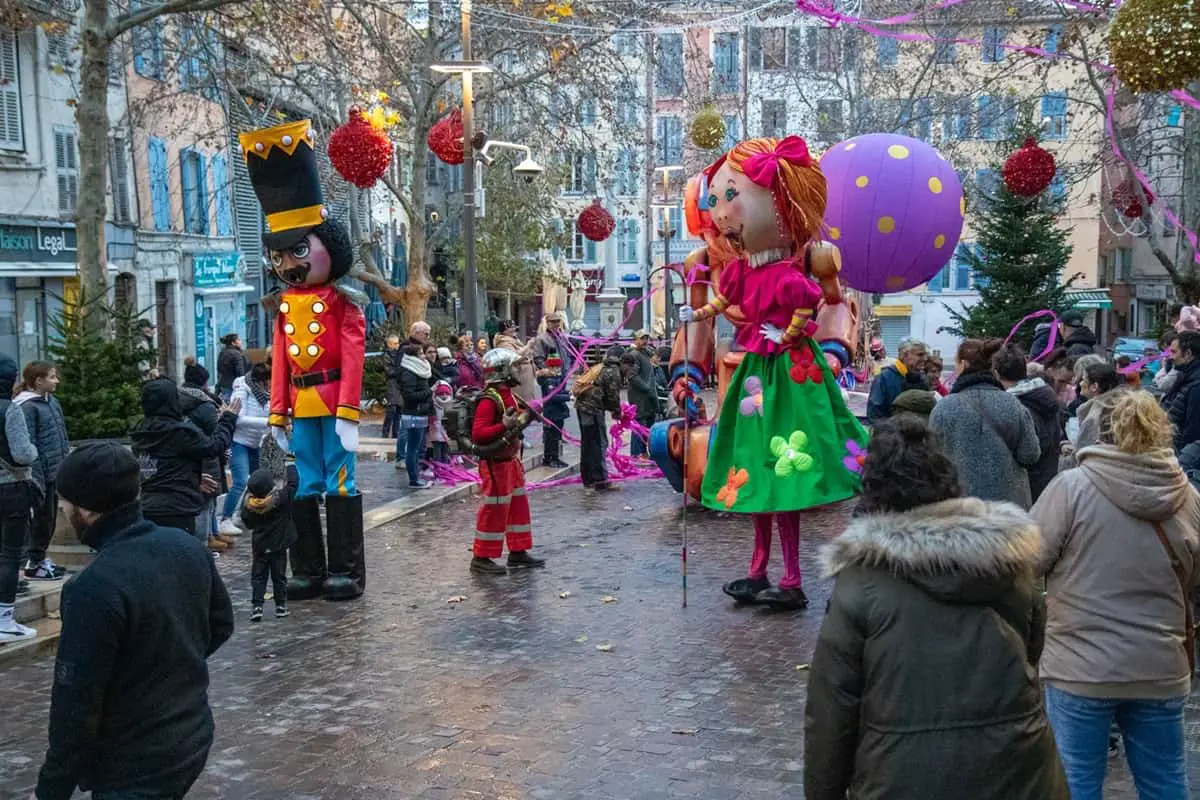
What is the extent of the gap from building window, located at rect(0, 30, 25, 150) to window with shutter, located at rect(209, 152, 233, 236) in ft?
29.6

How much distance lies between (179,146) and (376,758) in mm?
24567

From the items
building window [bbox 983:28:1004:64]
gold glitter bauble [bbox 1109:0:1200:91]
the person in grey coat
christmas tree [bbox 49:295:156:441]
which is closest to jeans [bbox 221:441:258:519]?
christmas tree [bbox 49:295:156:441]

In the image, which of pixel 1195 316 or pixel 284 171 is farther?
pixel 1195 316

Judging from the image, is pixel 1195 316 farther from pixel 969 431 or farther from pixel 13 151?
pixel 13 151

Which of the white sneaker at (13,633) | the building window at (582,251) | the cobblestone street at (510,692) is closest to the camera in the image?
the cobblestone street at (510,692)

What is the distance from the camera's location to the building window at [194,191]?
2867 centimetres

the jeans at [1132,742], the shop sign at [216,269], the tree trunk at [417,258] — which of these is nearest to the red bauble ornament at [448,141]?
the tree trunk at [417,258]

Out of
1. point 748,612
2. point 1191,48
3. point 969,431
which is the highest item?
point 1191,48

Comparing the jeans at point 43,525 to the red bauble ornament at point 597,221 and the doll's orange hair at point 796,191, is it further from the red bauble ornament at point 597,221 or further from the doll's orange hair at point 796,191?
the red bauble ornament at point 597,221

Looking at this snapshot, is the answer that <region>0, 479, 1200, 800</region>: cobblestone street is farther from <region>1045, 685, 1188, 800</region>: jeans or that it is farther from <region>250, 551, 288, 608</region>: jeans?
<region>1045, 685, 1188, 800</region>: jeans

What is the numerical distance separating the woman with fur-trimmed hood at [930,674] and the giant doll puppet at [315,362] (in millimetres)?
6513

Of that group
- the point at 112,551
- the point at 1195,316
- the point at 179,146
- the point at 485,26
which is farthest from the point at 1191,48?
the point at 179,146

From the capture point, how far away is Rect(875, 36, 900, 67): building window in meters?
34.0

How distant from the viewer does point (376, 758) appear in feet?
19.9
